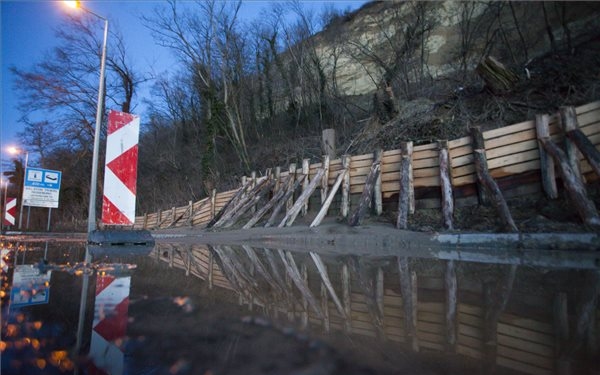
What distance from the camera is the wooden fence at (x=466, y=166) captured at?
5.82 metres

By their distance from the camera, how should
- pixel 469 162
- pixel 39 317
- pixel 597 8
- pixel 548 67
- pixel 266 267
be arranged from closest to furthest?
pixel 39 317, pixel 266 267, pixel 469 162, pixel 548 67, pixel 597 8

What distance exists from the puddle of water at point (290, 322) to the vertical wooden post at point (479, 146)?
156 inches

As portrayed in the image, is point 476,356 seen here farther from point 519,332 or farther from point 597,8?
point 597,8

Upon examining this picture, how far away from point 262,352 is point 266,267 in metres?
2.02

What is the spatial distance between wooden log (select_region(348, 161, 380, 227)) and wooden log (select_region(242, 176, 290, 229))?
2.60 meters

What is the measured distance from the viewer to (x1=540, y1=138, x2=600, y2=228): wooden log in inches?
171

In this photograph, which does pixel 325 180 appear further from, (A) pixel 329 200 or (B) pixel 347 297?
(B) pixel 347 297

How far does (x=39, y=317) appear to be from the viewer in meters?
1.26

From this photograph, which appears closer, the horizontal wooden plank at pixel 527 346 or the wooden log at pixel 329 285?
the horizontal wooden plank at pixel 527 346

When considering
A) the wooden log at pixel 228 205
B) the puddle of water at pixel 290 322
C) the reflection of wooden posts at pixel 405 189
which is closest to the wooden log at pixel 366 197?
the reflection of wooden posts at pixel 405 189

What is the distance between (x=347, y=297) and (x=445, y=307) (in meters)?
0.49

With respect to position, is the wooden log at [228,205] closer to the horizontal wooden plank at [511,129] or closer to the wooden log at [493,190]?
the wooden log at [493,190]

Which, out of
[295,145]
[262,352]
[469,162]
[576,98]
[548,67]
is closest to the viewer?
[262,352]

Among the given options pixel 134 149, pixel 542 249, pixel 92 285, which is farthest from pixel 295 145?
A: pixel 92 285
